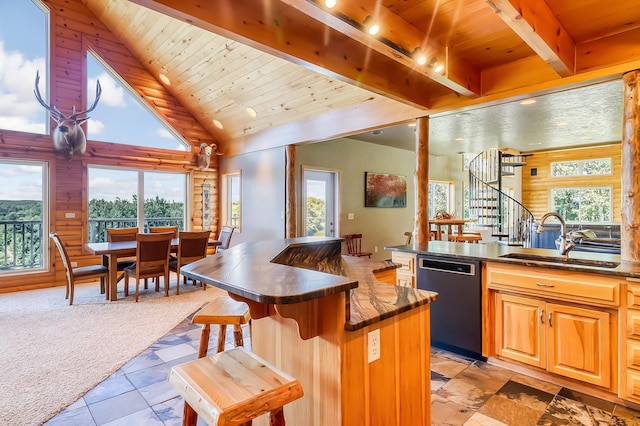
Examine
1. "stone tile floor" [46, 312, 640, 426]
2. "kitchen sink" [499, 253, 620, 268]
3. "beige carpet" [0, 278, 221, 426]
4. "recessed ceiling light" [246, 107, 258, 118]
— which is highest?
"recessed ceiling light" [246, 107, 258, 118]

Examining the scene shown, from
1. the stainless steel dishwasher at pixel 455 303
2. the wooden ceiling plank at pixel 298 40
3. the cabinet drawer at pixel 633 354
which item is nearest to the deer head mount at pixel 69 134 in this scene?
the wooden ceiling plank at pixel 298 40

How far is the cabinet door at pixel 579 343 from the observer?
235cm

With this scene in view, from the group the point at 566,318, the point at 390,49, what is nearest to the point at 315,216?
the point at 390,49

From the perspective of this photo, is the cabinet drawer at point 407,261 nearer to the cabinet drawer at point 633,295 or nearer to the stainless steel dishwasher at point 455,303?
the stainless steel dishwasher at point 455,303

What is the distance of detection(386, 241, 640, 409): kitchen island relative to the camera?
7.47ft

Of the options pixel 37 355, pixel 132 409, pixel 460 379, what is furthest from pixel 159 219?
pixel 460 379

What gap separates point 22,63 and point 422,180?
670 centimetres

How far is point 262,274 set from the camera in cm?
139

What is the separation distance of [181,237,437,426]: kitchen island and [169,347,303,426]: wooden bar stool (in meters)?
0.19

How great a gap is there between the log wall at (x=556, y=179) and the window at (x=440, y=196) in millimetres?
2552

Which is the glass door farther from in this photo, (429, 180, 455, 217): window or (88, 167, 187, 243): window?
(429, 180, 455, 217): window

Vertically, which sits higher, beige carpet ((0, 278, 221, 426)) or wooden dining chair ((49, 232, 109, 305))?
wooden dining chair ((49, 232, 109, 305))

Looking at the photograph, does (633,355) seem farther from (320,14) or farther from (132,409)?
(132,409)

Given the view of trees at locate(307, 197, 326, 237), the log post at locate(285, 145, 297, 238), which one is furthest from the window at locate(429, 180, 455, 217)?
the log post at locate(285, 145, 297, 238)
